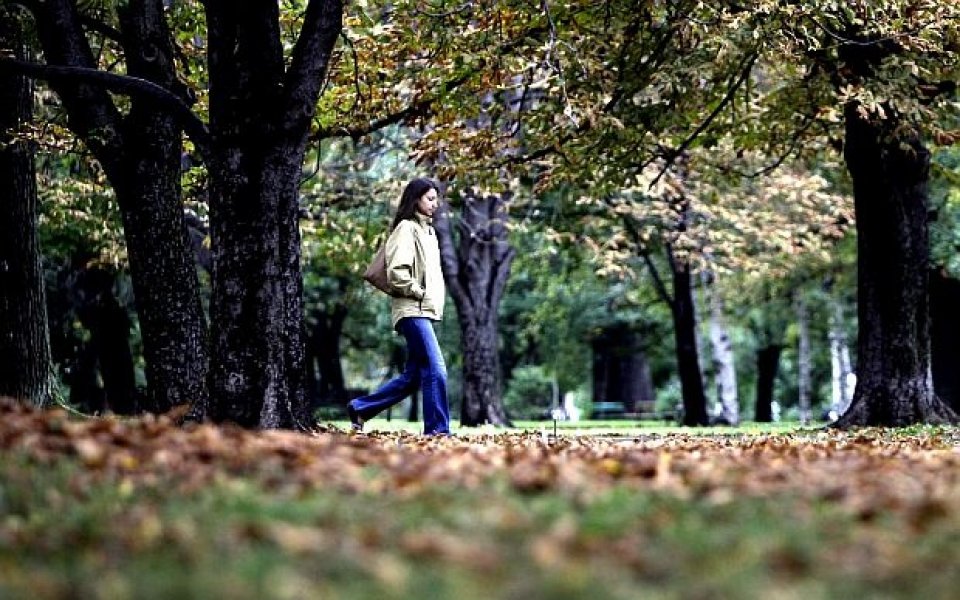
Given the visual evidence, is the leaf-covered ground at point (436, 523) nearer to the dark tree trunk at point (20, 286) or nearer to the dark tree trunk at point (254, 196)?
the dark tree trunk at point (254, 196)

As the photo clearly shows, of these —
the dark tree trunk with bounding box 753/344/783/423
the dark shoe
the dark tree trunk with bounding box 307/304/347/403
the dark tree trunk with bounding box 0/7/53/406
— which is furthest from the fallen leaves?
the dark tree trunk with bounding box 307/304/347/403

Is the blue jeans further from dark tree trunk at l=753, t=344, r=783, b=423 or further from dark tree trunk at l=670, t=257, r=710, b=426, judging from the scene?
dark tree trunk at l=753, t=344, r=783, b=423

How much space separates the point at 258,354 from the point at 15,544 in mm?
5283

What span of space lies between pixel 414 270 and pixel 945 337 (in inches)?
707

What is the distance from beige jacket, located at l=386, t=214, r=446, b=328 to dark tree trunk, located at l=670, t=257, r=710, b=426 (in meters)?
16.4

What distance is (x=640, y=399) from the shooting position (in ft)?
154

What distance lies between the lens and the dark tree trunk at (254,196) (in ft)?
31.9

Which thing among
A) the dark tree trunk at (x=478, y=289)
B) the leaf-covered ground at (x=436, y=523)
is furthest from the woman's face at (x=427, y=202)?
the dark tree trunk at (x=478, y=289)

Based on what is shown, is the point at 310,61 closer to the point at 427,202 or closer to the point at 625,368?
the point at 427,202

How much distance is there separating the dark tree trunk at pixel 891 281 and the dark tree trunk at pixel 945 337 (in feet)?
35.3

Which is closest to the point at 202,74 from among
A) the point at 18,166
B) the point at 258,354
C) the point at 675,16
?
the point at 18,166

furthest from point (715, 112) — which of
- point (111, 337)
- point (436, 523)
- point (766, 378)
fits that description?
point (766, 378)

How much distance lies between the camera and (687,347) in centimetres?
2770

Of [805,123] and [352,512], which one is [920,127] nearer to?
[805,123]
